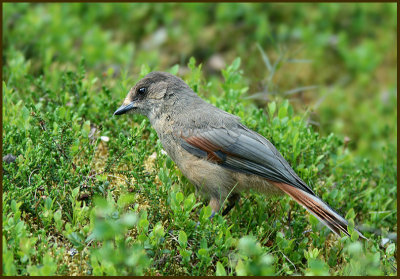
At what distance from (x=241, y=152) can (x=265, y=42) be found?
15.6ft

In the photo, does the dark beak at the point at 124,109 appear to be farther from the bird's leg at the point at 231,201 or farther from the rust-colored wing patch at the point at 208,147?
the bird's leg at the point at 231,201

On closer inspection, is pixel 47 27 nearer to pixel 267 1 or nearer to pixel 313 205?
pixel 267 1

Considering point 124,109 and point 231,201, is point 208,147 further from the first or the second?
point 124,109

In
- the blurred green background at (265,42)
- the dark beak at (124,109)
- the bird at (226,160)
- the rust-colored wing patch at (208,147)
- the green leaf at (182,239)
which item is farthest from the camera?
the blurred green background at (265,42)

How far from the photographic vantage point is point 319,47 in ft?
29.8

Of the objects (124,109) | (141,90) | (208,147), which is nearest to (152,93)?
(141,90)

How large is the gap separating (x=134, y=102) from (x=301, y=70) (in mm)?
4366

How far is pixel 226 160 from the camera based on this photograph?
4691 millimetres

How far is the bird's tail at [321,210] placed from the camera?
14.3ft

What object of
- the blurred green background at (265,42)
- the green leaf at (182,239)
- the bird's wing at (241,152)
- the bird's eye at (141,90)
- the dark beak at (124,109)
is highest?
the bird's eye at (141,90)

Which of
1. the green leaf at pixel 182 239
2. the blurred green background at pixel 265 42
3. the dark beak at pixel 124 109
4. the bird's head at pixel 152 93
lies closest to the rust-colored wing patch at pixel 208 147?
the bird's head at pixel 152 93

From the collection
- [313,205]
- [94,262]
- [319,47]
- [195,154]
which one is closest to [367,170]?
[313,205]

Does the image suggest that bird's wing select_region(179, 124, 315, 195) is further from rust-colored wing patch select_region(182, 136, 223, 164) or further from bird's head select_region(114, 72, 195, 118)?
bird's head select_region(114, 72, 195, 118)

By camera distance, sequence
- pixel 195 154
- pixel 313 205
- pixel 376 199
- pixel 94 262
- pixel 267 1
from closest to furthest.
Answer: pixel 94 262 → pixel 313 205 → pixel 195 154 → pixel 376 199 → pixel 267 1
